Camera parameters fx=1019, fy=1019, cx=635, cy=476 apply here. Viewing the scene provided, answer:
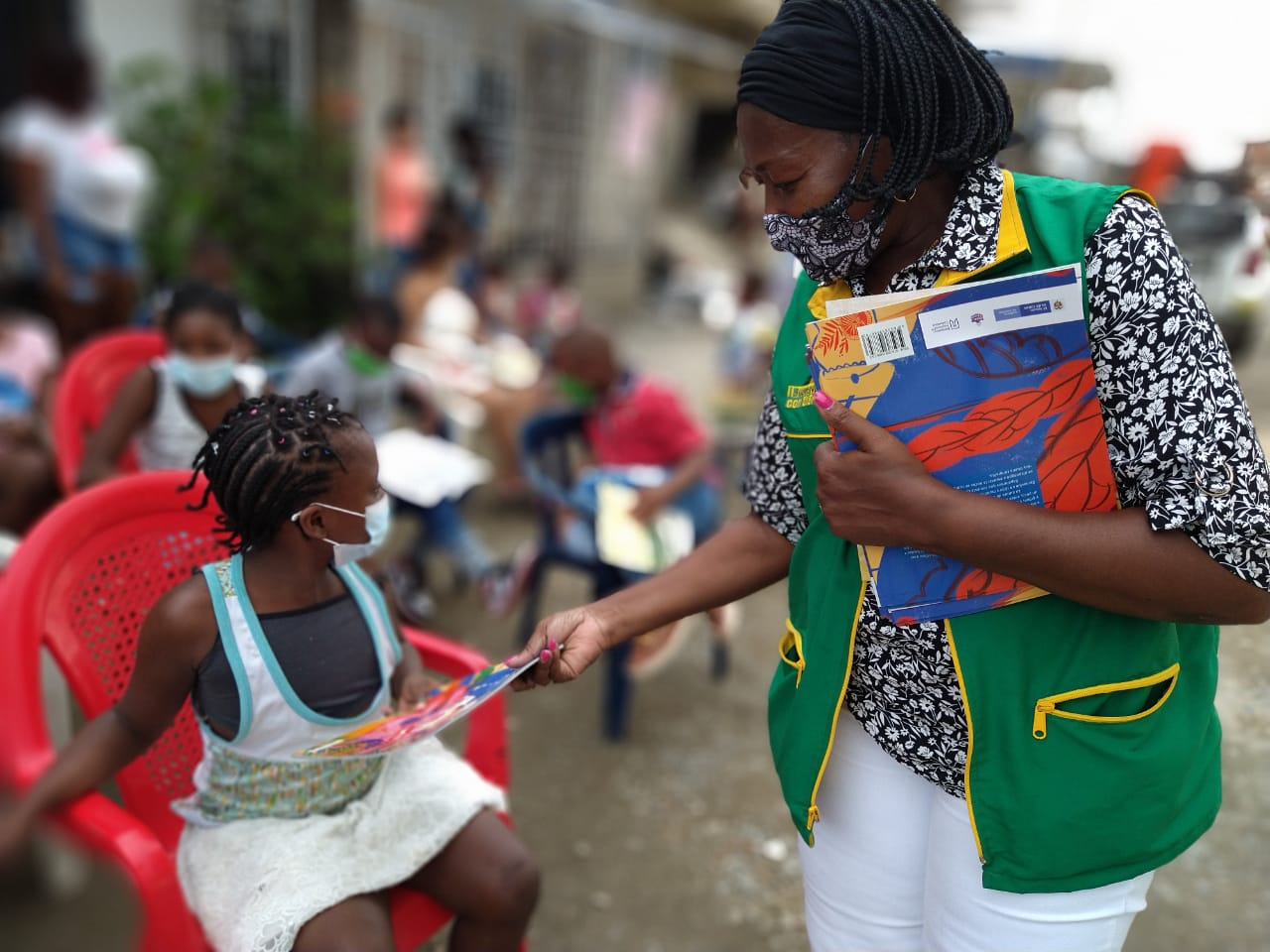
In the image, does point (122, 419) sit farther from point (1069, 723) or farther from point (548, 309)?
point (548, 309)

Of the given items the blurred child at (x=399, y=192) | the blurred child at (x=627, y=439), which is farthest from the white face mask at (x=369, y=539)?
the blurred child at (x=399, y=192)

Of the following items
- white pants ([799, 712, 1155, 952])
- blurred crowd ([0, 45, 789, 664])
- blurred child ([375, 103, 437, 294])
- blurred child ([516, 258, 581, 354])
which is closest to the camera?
white pants ([799, 712, 1155, 952])

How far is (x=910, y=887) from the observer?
143cm

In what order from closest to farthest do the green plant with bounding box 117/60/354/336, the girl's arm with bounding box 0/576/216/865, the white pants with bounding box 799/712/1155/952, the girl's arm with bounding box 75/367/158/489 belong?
the white pants with bounding box 799/712/1155/952, the girl's arm with bounding box 0/576/216/865, the girl's arm with bounding box 75/367/158/489, the green plant with bounding box 117/60/354/336

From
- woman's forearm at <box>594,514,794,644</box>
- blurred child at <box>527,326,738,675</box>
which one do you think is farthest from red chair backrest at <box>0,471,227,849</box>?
blurred child at <box>527,326,738,675</box>

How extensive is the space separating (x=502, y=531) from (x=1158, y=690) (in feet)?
14.6

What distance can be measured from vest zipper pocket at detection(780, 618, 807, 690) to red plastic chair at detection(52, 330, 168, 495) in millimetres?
2207

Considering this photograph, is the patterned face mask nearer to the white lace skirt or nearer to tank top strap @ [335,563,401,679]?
tank top strap @ [335,563,401,679]

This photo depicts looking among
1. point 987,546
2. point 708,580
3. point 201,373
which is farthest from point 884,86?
point 201,373

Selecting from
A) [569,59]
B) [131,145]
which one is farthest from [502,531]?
[569,59]

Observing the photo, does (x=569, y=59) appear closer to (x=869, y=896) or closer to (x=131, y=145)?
(x=131, y=145)

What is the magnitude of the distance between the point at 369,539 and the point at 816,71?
1041 millimetres

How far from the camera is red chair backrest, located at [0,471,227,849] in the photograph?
5.85 ft

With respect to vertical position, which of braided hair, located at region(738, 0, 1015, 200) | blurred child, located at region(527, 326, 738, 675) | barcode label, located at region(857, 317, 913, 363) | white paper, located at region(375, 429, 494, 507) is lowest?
white paper, located at region(375, 429, 494, 507)
